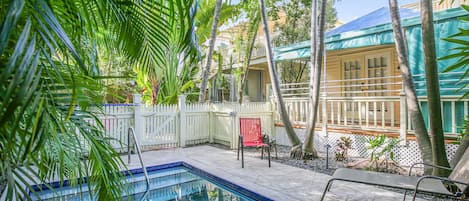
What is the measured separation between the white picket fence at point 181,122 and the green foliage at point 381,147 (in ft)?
11.8

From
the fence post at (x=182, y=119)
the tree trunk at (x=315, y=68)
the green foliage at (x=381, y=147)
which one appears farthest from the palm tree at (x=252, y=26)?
the green foliage at (x=381, y=147)

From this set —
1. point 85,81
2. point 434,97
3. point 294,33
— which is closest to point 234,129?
point 434,97

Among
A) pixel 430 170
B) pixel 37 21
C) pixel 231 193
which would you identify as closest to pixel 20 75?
pixel 37 21

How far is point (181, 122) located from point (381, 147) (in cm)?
555

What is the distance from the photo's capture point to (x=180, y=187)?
5.24 m

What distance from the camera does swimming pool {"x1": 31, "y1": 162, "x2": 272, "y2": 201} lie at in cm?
448

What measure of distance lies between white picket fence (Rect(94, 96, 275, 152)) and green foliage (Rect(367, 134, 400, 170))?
3585 mm

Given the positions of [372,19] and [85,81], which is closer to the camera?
[85,81]

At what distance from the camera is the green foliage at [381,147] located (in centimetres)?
546

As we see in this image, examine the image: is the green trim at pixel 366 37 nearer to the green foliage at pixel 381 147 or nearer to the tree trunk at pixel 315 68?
the tree trunk at pixel 315 68

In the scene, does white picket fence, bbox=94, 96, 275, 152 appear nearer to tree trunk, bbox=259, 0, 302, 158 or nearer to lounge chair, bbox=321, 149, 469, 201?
tree trunk, bbox=259, 0, 302, 158

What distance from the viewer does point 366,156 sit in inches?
258

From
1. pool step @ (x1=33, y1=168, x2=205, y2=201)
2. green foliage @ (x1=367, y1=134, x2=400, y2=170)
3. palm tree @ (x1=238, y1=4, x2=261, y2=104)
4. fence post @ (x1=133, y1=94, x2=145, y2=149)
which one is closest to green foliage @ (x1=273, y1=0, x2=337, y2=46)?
palm tree @ (x1=238, y1=4, x2=261, y2=104)

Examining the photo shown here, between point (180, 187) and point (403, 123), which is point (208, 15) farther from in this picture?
point (403, 123)
